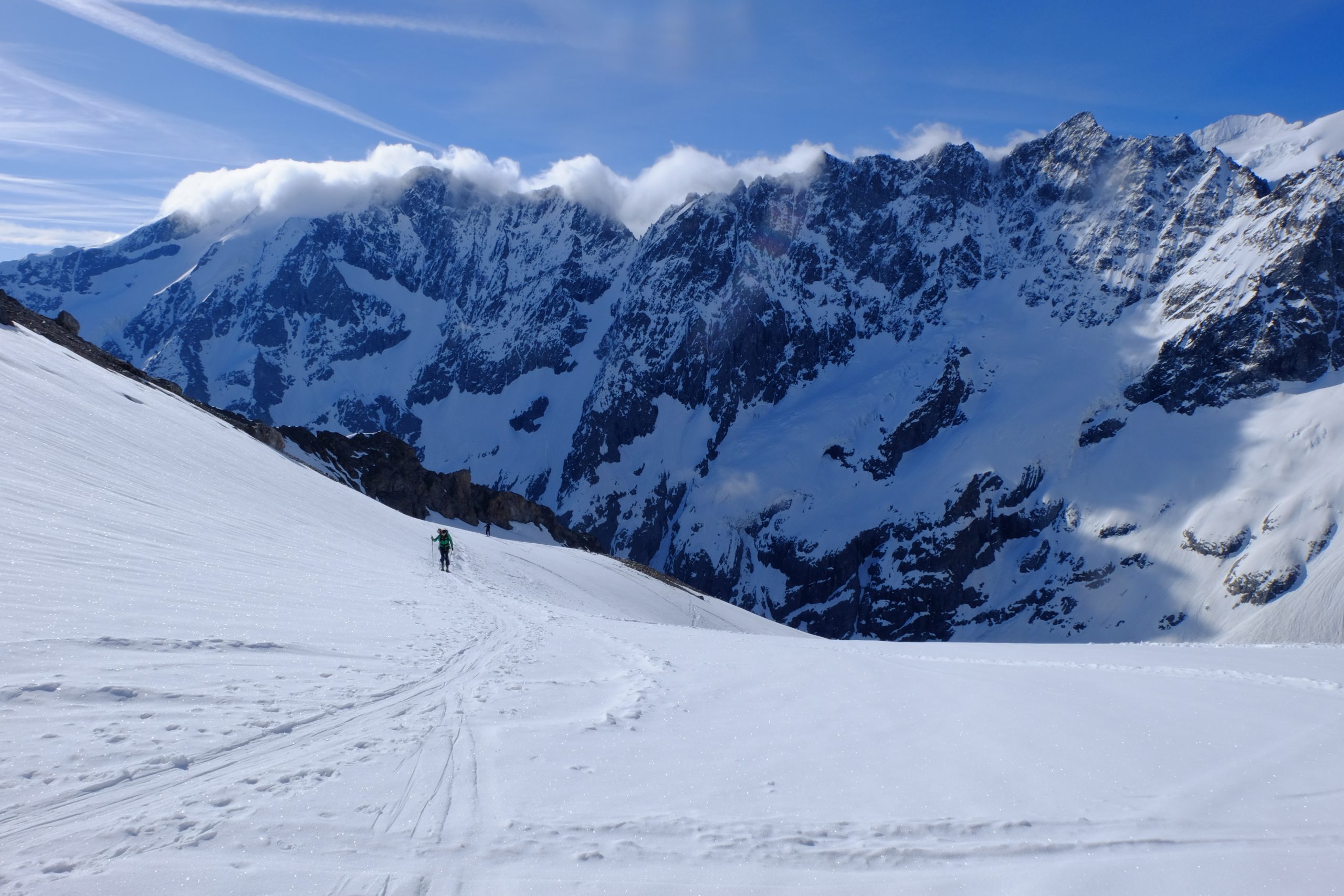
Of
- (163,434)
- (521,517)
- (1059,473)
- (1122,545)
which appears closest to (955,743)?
(163,434)

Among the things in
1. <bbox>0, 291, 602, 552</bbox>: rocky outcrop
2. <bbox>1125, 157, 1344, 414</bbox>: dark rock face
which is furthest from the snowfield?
<bbox>1125, 157, 1344, 414</bbox>: dark rock face

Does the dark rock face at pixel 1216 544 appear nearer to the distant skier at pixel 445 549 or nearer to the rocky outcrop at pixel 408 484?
the rocky outcrop at pixel 408 484

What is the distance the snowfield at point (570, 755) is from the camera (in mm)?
5617

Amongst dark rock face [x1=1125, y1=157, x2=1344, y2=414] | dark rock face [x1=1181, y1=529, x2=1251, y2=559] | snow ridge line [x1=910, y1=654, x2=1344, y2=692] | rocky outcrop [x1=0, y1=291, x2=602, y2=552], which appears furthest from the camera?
dark rock face [x1=1125, y1=157, x2=1344, y2=414]

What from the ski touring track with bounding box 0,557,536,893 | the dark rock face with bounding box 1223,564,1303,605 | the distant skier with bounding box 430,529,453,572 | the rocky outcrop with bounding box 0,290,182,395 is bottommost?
the ski touring track with bounding box 0,557,536,893

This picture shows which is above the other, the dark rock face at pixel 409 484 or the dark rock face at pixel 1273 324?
the dark rock face at pixel 1273 324

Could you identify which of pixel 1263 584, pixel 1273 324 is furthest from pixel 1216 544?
pixel 1273 324

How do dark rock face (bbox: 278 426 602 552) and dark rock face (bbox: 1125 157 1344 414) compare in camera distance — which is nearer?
dark rock face (bbox: 278 426 602 552)

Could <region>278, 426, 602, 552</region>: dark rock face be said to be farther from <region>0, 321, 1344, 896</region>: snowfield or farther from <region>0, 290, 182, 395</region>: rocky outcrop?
<region>0, 321, 1344, 896</region>: snowfield

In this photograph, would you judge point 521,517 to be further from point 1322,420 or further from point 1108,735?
point 1322,420

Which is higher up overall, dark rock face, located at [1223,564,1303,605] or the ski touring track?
dark rock face, located at [1223,564,1303,605]

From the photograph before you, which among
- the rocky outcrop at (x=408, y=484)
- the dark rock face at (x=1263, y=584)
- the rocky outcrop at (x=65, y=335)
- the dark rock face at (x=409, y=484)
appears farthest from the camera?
the dark rock face at (x=1263, y=584)

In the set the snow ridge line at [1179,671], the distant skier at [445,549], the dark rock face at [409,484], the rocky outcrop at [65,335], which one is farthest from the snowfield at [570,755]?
the dark rock face at [409,484]

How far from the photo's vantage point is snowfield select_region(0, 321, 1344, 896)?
5617 mm
